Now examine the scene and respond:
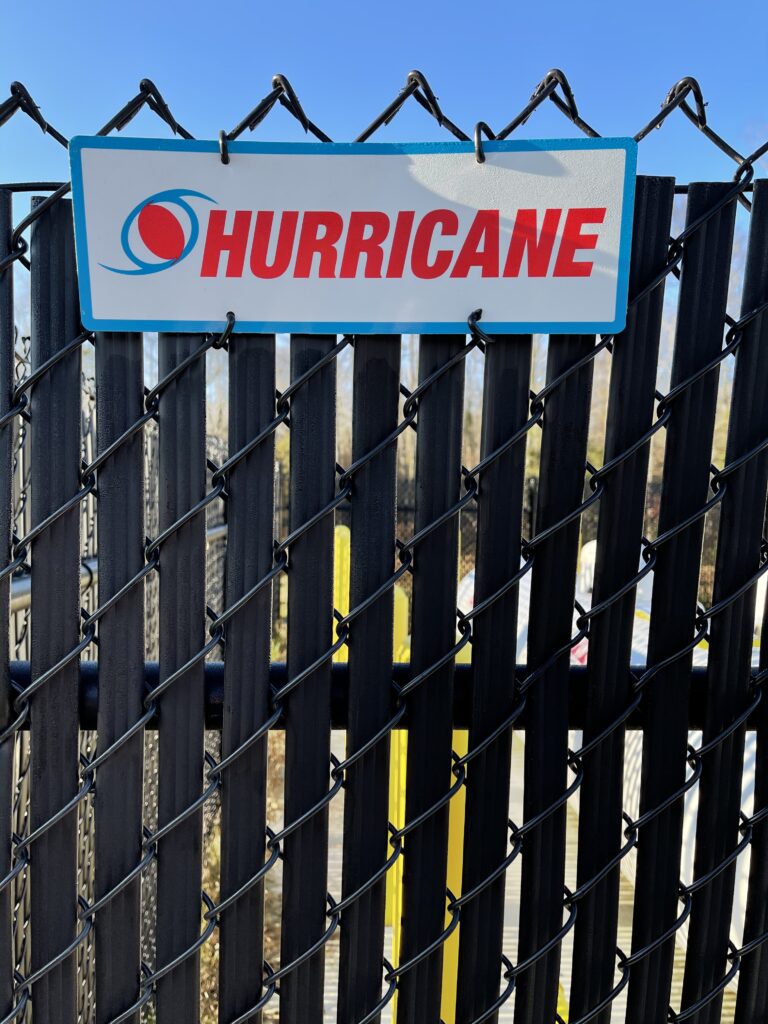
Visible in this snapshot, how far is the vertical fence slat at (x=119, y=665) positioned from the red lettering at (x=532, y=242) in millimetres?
643

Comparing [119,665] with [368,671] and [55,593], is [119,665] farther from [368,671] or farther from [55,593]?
[368,671]

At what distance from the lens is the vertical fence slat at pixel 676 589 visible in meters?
1.31

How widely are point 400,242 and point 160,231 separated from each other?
395 millimetres

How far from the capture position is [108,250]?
1.23 m

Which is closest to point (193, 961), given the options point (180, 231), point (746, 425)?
point (180, 231)

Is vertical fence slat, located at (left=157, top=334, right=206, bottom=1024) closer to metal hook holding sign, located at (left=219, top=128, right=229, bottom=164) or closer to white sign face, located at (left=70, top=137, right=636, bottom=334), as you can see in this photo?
white sign face, located at (left=70, top=137, right=636, bottom=334)

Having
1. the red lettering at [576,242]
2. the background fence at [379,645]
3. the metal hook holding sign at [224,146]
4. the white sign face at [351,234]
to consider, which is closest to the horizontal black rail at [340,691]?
the background fence at [379,645]

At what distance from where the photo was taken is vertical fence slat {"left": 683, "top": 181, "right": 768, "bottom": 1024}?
1350 mm

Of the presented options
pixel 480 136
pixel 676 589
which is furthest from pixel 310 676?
pixel 480 136

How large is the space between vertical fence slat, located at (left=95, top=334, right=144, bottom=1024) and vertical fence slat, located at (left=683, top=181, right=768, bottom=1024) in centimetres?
104

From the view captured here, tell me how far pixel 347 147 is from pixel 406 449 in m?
15.4

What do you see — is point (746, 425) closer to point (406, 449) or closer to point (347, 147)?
point (347, 147)

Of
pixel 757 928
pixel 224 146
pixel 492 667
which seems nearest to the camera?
pixel 224 146

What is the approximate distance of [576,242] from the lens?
49.2 inches
